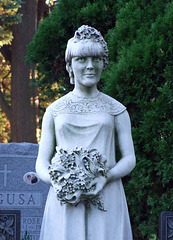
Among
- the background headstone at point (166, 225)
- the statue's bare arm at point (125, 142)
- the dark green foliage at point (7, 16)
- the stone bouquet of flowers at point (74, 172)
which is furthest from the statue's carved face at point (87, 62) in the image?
the dark green foliage at point (7, 16)

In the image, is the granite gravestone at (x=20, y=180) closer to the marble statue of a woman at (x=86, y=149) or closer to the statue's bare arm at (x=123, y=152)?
the marble statue of a woman at (x=86, y=149)

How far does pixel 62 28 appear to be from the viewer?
11.1m

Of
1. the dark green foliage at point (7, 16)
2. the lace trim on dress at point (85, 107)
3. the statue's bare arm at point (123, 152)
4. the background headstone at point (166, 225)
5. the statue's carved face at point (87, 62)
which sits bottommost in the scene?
the background headstone at point (166, 225)

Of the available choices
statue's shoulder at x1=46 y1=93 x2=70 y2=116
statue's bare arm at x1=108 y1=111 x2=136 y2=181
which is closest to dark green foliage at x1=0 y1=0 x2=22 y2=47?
statue's shoulder at x1=46 y1=93 x2=70 y2=116

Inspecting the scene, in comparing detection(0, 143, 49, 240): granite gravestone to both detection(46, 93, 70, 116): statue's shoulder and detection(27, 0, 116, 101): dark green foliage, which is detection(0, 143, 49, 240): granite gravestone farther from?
detection(46, 93, 70, 116): statue's shoulder

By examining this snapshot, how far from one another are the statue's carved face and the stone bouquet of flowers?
630 mm

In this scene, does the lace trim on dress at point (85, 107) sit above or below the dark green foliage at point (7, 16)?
below

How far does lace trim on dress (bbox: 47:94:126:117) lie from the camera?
5.07m

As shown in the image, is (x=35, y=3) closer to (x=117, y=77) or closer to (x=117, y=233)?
(x=117, y=77)

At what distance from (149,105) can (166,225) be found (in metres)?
2.92

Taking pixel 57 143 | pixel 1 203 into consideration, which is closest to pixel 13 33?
pixel 1 203

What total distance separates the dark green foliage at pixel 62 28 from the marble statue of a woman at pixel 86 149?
5.56 metres

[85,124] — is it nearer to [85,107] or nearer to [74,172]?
[85,107]

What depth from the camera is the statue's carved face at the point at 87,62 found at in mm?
4973
